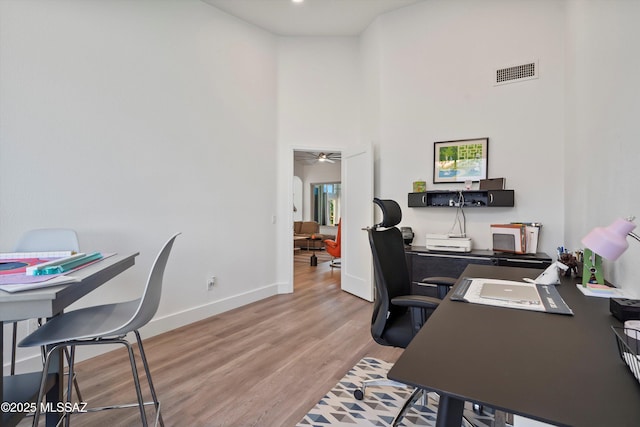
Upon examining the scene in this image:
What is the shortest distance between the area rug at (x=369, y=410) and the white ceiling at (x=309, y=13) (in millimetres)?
4037

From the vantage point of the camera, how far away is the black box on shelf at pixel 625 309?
3.67ft

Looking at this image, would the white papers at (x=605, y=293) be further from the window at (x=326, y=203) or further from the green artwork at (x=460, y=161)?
the window at (x=326, y=203)

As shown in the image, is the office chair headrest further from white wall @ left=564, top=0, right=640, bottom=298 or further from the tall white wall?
the tall white wall

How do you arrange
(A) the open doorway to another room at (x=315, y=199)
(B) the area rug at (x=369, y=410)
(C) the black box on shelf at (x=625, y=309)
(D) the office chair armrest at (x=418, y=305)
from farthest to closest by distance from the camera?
(A) the open doorway to another room at (x=315, y=199) → (B) the area rug at (x=369, y=410) → (D) the office chair armrest at (x=418, y=305) → (C) the black box on shelf at (x=625, y=309)

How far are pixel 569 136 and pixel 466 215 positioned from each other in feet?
3.97

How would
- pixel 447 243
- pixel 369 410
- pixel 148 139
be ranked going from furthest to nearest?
pixel 447 243
pixel 148 139
pixel 369 410

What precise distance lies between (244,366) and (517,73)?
3.90m

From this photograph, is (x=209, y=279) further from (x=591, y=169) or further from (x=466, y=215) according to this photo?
(x=591, y=169)

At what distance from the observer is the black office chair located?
5.46 ft

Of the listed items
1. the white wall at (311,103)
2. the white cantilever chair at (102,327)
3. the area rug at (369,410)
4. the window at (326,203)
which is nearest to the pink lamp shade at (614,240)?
the area rug at (369,410)

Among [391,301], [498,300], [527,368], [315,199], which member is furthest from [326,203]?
[527,368]

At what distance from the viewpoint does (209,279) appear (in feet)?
11.9

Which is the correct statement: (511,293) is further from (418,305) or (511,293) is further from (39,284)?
(39,284)

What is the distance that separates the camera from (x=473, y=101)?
3.71 meters
